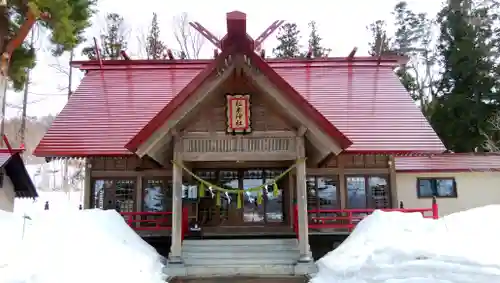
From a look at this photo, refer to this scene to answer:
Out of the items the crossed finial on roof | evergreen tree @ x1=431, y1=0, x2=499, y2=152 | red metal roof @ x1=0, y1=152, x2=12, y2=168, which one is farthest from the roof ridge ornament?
evergreen tree @ x1=431, y1=0, x2=499, y2=152

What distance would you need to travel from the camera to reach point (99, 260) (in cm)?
697

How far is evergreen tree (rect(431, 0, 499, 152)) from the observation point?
23.3 meters

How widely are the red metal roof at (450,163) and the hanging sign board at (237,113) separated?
7912mm

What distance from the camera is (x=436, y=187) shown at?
14188mm

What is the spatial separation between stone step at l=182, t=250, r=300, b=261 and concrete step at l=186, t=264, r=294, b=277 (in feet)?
1.21

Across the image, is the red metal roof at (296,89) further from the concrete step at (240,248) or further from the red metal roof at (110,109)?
the concrete step at (240,248)

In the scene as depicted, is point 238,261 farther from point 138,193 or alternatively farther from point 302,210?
point 138,193

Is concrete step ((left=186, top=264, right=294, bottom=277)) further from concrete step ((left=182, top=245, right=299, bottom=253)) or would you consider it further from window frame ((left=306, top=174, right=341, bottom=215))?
window frame ((left=306, top=174, right=341, bottom=215))

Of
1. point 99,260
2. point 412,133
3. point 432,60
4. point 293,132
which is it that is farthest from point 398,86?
point 432,60

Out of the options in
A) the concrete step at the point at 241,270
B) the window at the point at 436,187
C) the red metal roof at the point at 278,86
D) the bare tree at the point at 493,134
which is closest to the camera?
the red metal roof at the point at 278,86

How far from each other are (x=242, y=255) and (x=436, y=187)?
354 inches

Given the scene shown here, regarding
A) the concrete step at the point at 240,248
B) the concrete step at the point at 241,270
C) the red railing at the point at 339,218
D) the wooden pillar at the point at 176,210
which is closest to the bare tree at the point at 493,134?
the red railing at the point at 339,218

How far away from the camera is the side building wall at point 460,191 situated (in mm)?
13969

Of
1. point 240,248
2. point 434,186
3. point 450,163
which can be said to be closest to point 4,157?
point 240,248
